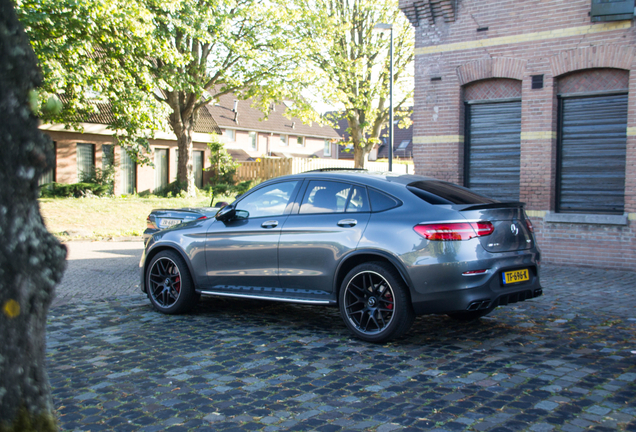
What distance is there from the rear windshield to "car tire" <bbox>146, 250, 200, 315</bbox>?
2837 millimetres

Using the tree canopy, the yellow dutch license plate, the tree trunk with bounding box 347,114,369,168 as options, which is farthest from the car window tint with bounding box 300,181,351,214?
the tree trunk with bounding box 347,114,369,168

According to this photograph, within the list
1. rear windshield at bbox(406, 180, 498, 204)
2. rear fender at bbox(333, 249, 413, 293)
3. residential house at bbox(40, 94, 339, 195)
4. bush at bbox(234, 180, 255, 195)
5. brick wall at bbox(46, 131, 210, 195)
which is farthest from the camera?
bush at bbox(234, 180, 255, 195)

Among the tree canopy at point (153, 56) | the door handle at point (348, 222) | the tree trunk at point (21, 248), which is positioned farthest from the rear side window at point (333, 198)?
the tree canopy at point (153, 56)

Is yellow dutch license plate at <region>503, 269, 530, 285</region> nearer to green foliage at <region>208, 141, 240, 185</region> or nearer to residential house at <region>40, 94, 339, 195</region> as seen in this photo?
residential house at <region>40, 94, 339, 195</region>

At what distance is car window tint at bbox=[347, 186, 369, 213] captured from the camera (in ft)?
19.3

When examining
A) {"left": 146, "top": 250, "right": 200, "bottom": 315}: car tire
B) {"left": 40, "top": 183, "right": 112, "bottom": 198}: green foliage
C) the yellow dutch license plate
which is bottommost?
{"left": 146, "top": 250, "right": 200, "bottom": 315}: car tire

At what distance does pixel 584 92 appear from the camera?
1114 cm

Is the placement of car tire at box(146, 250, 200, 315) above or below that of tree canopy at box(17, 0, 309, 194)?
below

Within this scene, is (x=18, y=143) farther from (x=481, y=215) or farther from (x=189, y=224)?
(x=189, y=224)

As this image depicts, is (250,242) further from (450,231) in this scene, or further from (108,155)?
(108,155)

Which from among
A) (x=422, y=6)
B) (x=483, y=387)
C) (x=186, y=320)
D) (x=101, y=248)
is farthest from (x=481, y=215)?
(x=101, y=248)

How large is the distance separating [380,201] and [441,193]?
2.04 ft

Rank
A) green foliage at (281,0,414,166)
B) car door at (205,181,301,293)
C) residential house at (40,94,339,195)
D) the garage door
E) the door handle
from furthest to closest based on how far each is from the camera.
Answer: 1. green foliage at (281,0,414,166)
2. residential house at (40,94,339,195)
3. the garage door
4. car door at (205,181,301,293)
5. the door handle

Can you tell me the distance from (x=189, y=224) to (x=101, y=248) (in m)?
8.26
